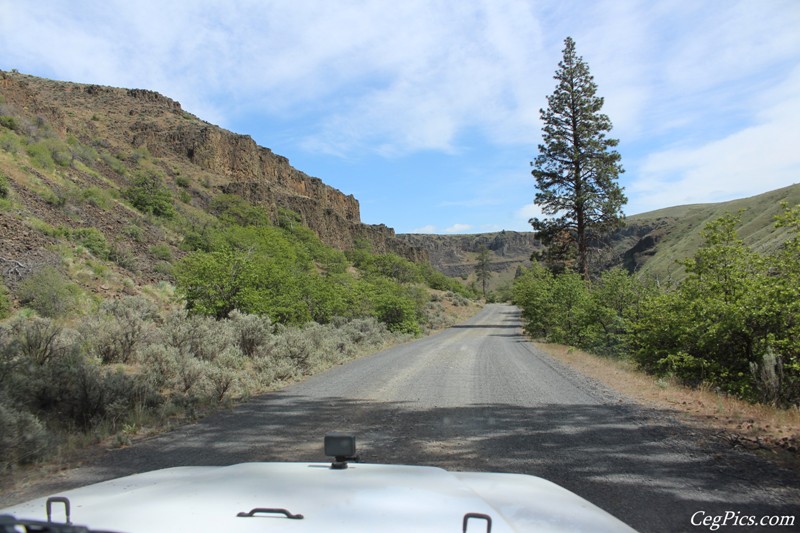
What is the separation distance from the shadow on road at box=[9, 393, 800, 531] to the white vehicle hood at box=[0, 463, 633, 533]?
2148mm

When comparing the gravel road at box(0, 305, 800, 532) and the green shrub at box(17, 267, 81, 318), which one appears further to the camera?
the green shrub at box(17, 267, 81, 318)

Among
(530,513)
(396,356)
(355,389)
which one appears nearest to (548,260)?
(396,356)

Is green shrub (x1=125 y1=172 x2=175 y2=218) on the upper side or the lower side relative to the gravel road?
upper

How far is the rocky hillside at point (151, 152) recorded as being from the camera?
34.7 metres

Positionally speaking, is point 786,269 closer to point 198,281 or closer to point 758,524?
point 758,524

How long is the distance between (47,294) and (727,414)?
644 inches

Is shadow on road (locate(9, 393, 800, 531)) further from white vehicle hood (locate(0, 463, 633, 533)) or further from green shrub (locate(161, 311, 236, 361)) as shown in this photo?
green shrub (locate(161, 311, 236, 361))

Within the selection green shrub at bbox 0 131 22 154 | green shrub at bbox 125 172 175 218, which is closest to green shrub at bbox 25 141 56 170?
green shrub at bbox 0 131 22 154

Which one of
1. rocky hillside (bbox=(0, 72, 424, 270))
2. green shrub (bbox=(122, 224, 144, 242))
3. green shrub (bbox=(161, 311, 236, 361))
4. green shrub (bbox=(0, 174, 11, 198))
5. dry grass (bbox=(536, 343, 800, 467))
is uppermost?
rocky hillside (bbox=(0, 72, 424, 270))

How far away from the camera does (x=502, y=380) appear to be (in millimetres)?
12656

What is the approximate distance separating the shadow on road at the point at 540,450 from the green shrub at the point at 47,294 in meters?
9.06

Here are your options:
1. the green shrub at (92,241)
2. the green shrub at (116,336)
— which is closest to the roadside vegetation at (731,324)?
the green shrub at (116,336)

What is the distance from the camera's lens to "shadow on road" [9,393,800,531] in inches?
175

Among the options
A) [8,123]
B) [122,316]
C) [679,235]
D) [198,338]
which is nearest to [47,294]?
[122,316]
